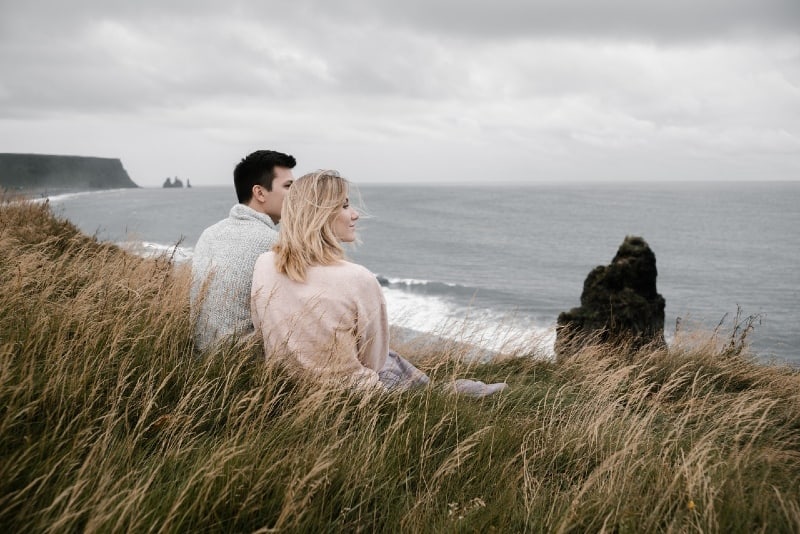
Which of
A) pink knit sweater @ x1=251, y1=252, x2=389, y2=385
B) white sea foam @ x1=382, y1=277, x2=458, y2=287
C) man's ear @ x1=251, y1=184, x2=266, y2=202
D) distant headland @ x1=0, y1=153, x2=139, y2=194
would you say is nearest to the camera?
pink knit sweater @ x1=251, y1=252, x2=389, y2=385

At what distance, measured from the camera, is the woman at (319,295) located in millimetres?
3691

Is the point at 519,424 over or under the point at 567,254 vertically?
over

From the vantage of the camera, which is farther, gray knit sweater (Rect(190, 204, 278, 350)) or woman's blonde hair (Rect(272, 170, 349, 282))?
gray knit sweater (Rect(190, 204, 278, 350))

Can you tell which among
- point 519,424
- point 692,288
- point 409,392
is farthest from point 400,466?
point 692,288

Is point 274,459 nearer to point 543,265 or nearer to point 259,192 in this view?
point 259,192

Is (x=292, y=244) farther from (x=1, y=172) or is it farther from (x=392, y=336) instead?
(x=1, y=172)

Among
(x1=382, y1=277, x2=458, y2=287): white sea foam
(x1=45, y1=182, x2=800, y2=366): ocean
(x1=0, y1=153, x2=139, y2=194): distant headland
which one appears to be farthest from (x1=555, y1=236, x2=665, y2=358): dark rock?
(x1=0, y1=153, x2=139, y2=194): distant headland

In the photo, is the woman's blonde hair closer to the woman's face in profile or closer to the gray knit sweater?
the woman's face in profile

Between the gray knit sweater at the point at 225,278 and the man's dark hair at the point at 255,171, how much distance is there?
58 centimetres

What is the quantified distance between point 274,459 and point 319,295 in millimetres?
1301

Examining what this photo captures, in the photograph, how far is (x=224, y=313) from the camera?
4180mm

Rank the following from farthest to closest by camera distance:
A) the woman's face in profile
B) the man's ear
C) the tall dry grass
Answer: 1. the man's ear
2. the woman's face in profile
3. the tall dry grass

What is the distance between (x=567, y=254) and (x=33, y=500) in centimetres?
5599

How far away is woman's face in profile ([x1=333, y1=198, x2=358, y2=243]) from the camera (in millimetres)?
3885
